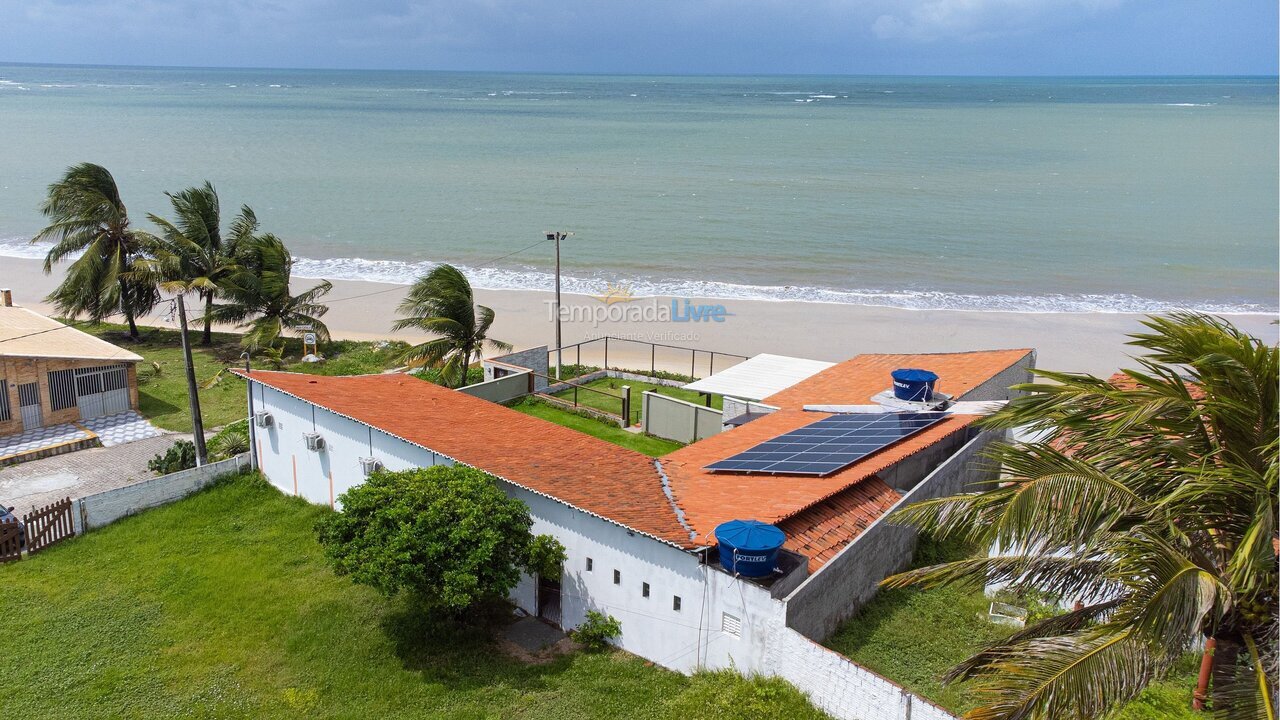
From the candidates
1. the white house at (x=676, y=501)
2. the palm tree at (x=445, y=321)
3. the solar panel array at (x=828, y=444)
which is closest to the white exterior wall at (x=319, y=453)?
the white house at (x=676, y=501)

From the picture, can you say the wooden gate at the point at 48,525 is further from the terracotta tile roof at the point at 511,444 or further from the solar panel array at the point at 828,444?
the solar panel array at the point at 828,444

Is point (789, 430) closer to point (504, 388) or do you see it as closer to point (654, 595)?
point (654, 595)

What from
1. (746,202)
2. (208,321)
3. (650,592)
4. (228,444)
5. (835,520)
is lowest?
(228,444)

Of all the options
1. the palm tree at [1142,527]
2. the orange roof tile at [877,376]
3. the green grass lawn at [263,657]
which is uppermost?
the palm tree at [1142,527]

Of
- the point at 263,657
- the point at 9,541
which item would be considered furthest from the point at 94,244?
the point at 263,657

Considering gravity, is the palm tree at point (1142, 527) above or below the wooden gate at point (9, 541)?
above

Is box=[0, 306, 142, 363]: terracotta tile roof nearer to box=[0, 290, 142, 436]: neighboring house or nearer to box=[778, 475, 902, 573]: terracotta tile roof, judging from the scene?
box=[0, 290, 142, 436]: neighboring house
